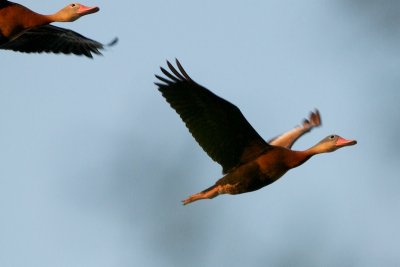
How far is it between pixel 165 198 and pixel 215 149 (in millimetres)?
13936

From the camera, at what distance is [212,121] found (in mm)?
11555

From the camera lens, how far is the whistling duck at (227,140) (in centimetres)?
1147

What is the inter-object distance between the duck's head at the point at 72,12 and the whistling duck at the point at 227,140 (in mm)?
1830

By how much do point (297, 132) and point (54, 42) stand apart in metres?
3.06

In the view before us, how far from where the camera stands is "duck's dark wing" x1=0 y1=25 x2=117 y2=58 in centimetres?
Result: 1394

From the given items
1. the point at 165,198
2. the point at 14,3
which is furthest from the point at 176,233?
the point at 14,3

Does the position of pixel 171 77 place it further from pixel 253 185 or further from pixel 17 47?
pixel 17 47

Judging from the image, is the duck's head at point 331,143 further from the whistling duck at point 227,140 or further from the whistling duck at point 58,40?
the whistling duck at point 58,40

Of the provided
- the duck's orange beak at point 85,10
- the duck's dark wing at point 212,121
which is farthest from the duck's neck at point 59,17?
the duck's dark wing at point 212,121

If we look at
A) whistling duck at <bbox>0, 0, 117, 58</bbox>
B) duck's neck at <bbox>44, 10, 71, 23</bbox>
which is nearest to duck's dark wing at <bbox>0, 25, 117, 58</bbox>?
whistling duck at <bbox>0, 0, 117, 58</bbox>

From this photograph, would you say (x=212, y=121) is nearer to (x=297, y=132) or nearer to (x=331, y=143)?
(x=331, y=143)

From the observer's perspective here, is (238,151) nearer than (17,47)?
Yes

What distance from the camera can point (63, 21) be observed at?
13.0m

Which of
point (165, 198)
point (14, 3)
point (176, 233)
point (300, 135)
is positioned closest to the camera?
point (14, 3)
